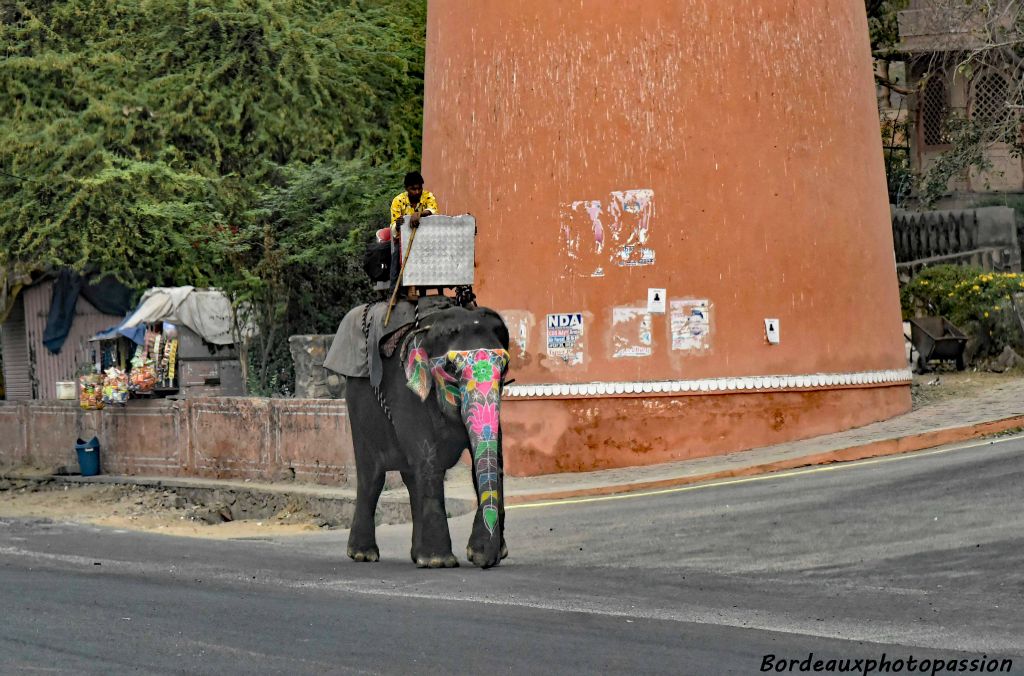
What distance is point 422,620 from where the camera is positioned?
8625 millimetres

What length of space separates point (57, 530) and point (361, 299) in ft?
27.5

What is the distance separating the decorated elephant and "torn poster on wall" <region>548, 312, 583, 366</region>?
19.6 ft

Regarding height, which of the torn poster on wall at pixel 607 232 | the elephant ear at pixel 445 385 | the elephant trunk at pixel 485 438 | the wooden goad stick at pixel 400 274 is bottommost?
the elephant trunk at pixel 485 438

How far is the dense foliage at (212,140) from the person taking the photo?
22.4 meters

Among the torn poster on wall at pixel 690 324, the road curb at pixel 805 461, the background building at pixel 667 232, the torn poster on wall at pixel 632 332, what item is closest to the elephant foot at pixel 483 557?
the road curb at pixel 805 461

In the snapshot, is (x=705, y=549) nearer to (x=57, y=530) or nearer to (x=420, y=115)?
(x=57, y=530)

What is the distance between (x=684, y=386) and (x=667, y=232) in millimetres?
1755

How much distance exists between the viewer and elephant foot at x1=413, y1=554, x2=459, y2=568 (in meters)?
10.9

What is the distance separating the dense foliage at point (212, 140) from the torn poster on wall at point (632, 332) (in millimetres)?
5886

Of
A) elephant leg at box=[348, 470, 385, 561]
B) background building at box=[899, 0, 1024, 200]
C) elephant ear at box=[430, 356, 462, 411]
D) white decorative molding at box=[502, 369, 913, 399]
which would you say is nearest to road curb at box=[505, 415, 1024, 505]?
white decorative molding at box=[502, 369, 913, 399]

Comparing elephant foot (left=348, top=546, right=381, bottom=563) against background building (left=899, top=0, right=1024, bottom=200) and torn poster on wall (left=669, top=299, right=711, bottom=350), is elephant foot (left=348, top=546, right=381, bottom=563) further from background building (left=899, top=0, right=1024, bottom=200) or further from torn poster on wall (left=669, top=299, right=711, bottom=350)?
background building (left=899, top=0, right=1024, bottom=200)

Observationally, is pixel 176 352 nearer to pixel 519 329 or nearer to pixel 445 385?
pixel 519 329

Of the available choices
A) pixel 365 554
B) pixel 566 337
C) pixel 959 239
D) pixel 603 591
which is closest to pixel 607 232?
pixel 566 337

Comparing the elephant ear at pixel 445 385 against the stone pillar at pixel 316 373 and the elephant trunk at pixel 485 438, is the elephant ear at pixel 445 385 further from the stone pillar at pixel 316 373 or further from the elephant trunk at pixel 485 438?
the stone pillar at pixel 316 373
